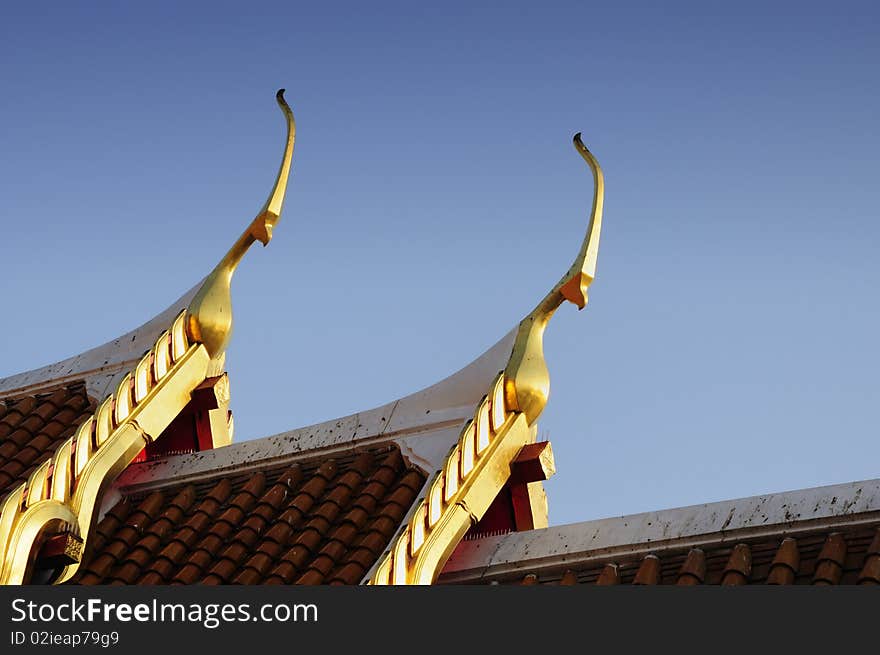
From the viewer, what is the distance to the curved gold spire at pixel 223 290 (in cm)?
1088

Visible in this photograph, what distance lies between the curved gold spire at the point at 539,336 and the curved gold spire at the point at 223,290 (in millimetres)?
1923

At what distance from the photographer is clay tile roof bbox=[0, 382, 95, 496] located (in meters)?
10.7

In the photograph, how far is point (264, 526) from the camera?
9.80m

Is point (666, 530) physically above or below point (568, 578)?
above

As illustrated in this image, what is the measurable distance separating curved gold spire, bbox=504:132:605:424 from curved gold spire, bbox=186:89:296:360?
1923 mm

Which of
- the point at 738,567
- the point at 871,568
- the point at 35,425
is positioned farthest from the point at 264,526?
the point at 871,568

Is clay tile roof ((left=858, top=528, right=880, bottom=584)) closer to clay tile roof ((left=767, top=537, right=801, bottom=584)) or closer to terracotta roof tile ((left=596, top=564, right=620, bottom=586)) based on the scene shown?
clay tile roof ((left=767, top=537, right=801, bottom=584))

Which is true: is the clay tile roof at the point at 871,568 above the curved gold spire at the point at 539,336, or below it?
below

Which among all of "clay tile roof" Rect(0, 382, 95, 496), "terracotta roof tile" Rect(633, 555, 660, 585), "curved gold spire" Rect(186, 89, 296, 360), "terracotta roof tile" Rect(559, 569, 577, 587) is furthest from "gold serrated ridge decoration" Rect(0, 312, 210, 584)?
"terracotta roof tile" Rect(633, 555, 660, 585)

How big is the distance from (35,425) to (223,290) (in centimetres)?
145

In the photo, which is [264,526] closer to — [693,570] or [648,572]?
[648,572]

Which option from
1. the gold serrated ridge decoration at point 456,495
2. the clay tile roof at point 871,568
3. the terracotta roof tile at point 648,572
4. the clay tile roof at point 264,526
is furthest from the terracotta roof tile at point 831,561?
the clay tile roof at point 264,526

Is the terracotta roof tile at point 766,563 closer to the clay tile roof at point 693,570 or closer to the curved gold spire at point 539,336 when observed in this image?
the clay tile roof at point 693,570

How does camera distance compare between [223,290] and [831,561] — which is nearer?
[831,561]
